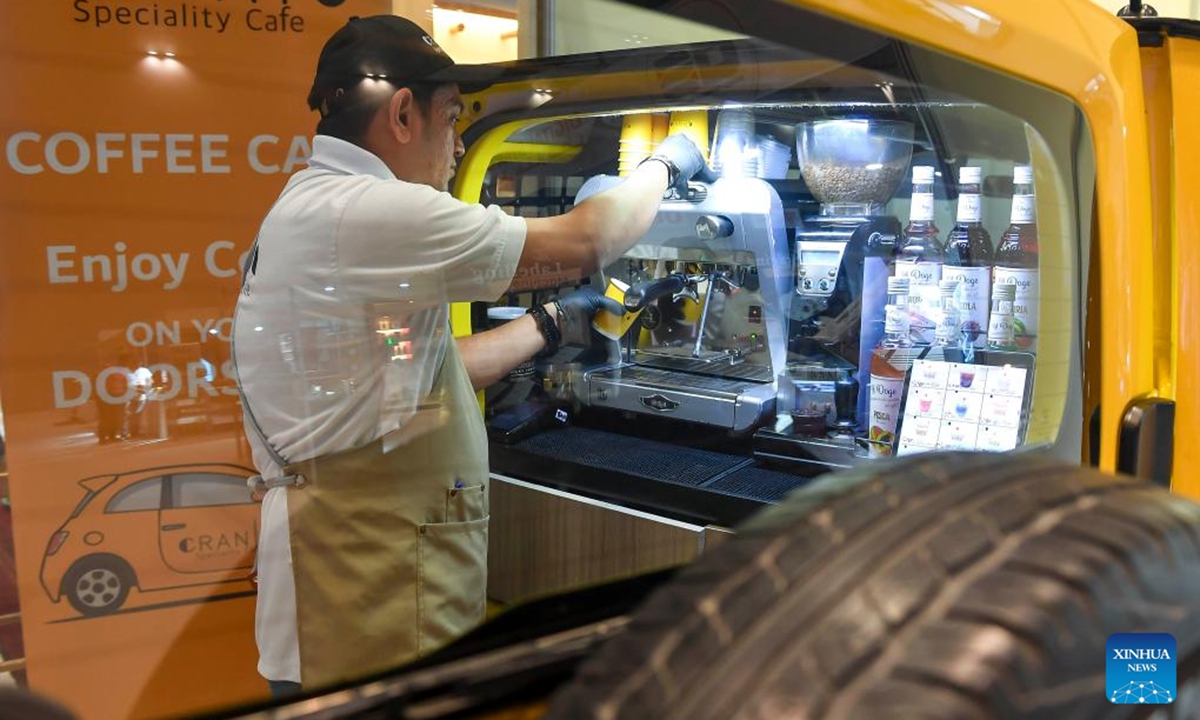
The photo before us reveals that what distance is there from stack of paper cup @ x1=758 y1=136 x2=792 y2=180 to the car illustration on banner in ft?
3.68

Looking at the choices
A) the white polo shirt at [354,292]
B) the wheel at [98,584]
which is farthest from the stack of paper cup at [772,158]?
the wheel at [98,584]

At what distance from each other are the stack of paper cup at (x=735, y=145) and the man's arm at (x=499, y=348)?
0.46 meters

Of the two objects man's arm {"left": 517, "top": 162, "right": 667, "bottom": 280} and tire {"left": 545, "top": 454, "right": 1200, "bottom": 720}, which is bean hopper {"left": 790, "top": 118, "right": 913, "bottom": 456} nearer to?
man's arm {"left": 517, "top": 162, "right": 667, "bottom": 280}

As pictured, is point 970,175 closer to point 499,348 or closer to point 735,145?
point 735,145

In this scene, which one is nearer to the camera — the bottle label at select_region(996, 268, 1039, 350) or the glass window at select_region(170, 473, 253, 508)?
the glass window at select_region(170, 473, 253, 508)

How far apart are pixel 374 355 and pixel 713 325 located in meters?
1.24

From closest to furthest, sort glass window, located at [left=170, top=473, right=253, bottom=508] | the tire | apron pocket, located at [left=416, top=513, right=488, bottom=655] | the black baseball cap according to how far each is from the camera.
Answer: the tire, the black baseball cap, apron pocket, located at [left=416, top=513, right=488, bottom=655], glass window, located at [left=170, top=473, right=253, bottom=508]

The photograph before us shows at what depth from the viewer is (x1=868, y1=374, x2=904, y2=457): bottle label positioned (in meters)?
1.88

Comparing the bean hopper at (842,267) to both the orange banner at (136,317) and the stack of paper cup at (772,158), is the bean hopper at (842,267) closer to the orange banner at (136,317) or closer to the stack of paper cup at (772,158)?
the stack of paper cup at (772,158)

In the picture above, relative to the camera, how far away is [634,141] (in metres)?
1.48

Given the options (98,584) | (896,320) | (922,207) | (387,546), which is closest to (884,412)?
(896,320)

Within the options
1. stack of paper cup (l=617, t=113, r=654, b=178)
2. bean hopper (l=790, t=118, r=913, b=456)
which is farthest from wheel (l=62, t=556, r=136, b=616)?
bean hopper (l=790, t=118, r=913, b=456)

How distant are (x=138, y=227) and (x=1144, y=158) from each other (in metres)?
1.53

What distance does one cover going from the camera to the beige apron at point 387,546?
1.18m
